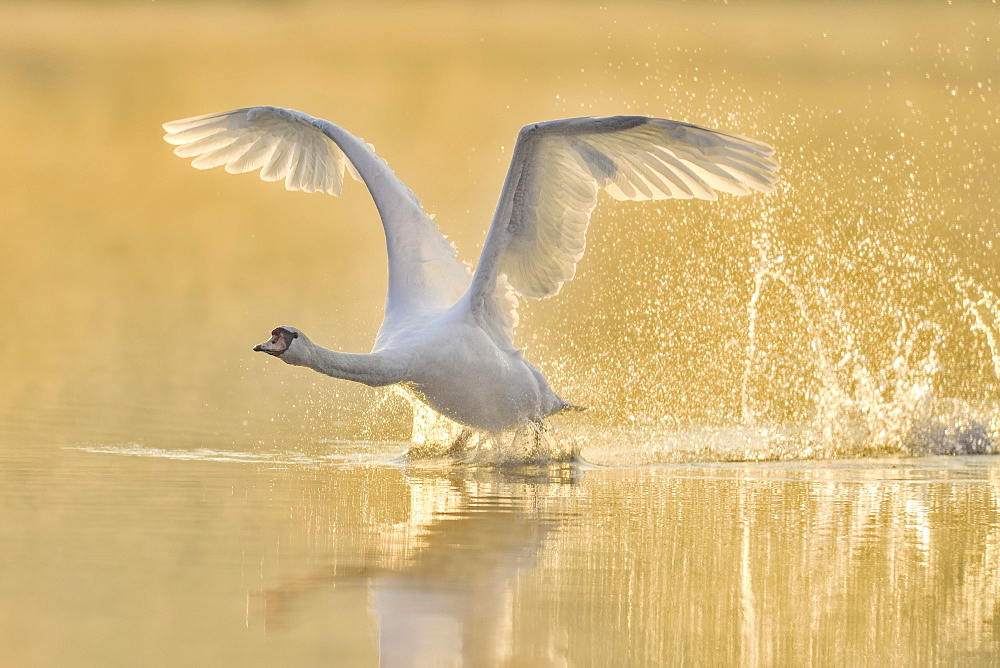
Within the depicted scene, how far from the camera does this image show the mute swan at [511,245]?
8.35m

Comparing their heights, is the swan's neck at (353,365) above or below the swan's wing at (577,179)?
below

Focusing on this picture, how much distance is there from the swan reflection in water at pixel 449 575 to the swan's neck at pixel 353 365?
707 mm

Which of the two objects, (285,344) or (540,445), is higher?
(285,344)

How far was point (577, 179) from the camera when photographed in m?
8.88

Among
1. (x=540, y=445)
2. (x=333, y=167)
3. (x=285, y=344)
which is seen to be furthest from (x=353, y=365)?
(x=333, y=167)

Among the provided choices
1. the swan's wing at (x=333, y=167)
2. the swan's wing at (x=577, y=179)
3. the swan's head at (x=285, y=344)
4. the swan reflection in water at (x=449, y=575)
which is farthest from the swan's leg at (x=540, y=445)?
the swan's head at (x=285, y=344)

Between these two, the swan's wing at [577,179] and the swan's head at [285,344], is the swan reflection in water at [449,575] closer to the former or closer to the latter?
the swan's head at [285,344]

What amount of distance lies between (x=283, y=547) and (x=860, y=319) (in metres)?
8.56

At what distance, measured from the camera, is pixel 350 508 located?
722 centimetres

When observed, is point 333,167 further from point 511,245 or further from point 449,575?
point 449,575

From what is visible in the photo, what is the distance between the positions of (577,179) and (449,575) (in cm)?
409

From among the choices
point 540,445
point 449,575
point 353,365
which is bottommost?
point 449,575

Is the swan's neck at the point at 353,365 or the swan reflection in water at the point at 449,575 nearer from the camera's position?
the swan reflection in water at the point at 449,575

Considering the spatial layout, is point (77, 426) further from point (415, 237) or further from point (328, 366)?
point (328, 366)
